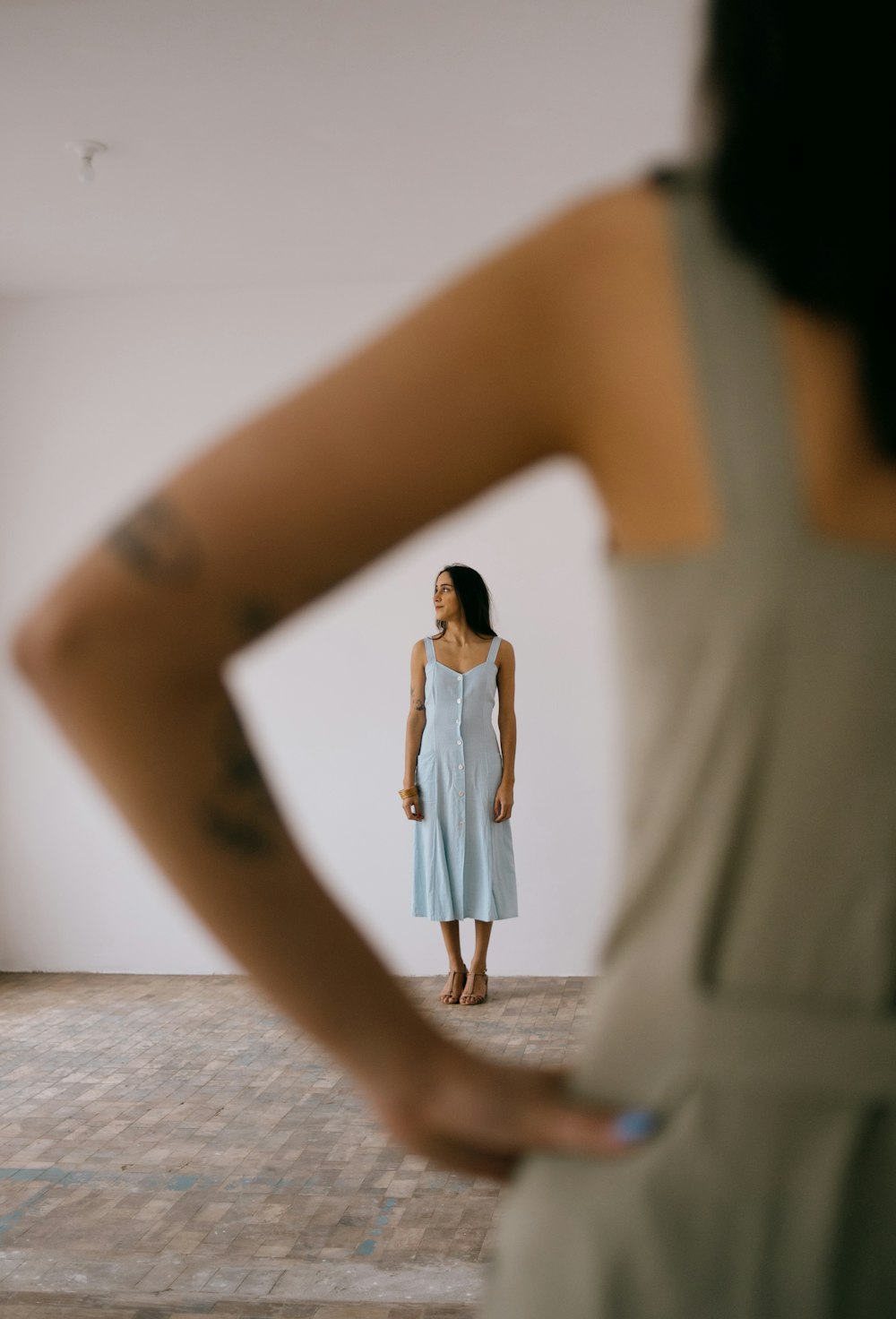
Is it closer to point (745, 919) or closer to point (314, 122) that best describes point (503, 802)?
point (314, 122)

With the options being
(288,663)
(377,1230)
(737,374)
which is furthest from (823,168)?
(288,663)

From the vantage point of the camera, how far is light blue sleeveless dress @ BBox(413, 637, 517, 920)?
17.1 feet

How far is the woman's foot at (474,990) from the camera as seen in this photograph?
5.15 metres

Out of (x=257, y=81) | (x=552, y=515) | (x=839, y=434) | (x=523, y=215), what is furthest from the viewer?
(x=552, y=515)

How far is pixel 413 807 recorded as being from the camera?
527cm

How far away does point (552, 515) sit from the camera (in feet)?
19.1

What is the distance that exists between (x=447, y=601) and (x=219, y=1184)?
2.78m

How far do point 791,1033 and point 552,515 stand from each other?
5.46 meters

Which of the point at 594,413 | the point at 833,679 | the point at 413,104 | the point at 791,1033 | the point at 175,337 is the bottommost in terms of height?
the point at 791,1033

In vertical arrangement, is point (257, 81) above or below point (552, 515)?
above

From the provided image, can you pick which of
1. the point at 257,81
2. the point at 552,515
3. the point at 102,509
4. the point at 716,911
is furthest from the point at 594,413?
the point at 102,509

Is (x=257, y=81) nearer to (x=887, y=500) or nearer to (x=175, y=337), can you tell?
(x=175, y=337)

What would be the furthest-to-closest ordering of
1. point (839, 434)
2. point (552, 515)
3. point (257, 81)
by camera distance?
point (552, 515) → point (257, 81) → point (839, 434)

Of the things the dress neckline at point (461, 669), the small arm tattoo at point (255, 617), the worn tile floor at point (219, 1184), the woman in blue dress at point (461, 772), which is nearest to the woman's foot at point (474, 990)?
the woman in blue dress at point (461, 772)
